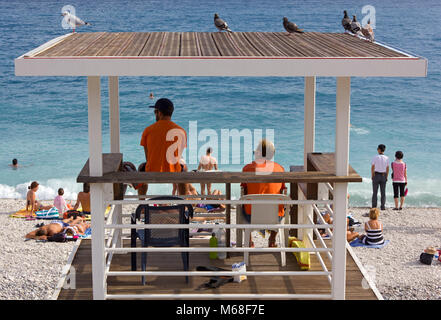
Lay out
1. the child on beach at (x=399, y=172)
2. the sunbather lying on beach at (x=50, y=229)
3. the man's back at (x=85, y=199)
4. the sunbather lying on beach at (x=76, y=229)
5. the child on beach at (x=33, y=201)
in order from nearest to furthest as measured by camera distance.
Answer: the sunbather lying on beach at (x=76, y=229) < the sunbather lying on beach at (x=50, y=229) < the man's back at (x=85, y=199) < the child on beach at (x=399, y=172) < the child on beach at (x=33, y=201)

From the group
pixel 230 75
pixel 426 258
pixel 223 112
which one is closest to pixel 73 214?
pixel 426 258

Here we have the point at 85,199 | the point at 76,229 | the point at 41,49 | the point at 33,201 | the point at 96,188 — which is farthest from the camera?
the point at 33,201

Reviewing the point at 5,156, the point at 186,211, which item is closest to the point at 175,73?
the point at 186,211

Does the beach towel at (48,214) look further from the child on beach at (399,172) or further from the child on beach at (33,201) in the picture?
the child on beach at (399,172)

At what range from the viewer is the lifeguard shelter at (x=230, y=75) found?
5375 mm

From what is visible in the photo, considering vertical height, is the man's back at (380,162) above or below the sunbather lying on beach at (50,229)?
above

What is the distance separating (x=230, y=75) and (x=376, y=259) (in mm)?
8005

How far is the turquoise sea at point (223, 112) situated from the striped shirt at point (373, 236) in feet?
24.4

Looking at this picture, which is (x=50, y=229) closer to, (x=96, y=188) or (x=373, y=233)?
(x=373, y=233)

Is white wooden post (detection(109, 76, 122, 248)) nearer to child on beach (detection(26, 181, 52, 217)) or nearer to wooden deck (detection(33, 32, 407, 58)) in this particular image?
wooden deck (detection(33, 32, 407, 58))

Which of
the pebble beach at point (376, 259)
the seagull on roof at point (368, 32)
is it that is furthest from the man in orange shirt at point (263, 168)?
the pebble beach at point (376, 259)

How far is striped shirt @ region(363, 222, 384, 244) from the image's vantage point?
499 inches

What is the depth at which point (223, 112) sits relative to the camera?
34438 millimetres

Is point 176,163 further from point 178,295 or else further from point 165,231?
point 178,295
